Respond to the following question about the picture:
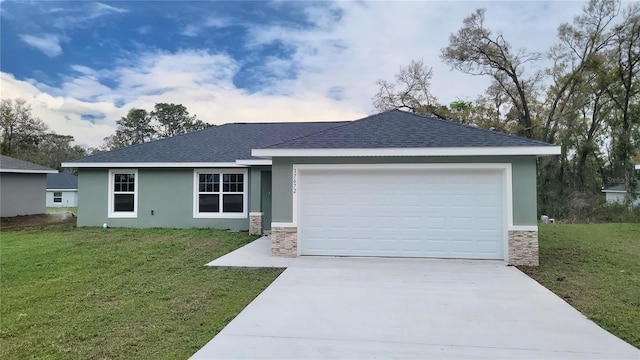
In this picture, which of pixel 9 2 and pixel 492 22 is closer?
pixel 9 2

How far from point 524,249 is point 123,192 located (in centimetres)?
1306

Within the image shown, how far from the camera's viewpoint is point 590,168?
92.7 feet

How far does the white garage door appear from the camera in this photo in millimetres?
8156

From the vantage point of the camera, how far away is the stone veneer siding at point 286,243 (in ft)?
28.1

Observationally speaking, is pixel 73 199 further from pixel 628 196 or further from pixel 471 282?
pixel 628 196

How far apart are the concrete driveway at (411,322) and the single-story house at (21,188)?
17.9 meters

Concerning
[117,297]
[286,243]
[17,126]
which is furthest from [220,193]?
[17,126]

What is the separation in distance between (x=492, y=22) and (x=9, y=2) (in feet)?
83.1

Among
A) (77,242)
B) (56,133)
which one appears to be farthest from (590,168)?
(56,133)

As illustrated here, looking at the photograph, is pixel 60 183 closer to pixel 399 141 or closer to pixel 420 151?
pixel 399 141

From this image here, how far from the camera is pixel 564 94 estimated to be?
1033 inches

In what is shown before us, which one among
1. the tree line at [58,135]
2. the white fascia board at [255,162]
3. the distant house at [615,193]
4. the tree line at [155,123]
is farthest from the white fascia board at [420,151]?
the tree line at [155,123]

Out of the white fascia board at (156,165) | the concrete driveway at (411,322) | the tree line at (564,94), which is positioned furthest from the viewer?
the tree line at (564,94)

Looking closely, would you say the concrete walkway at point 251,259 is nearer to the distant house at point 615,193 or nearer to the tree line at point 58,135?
the distant house at point 615,193
